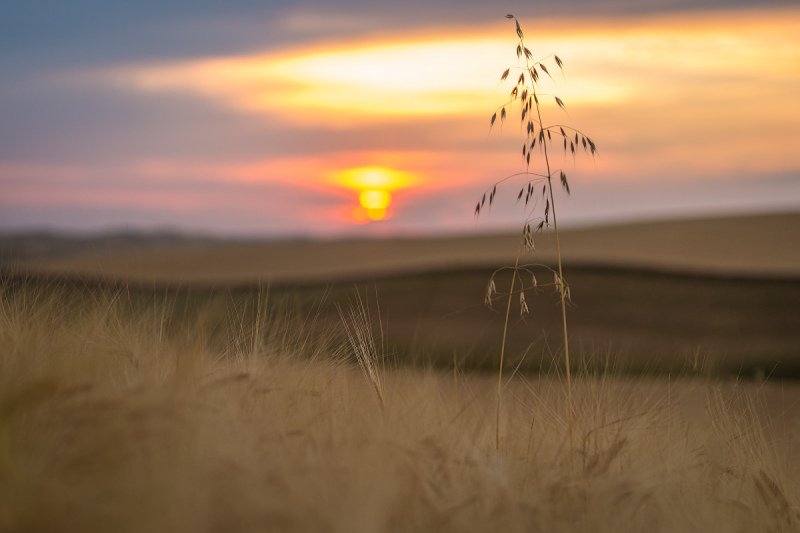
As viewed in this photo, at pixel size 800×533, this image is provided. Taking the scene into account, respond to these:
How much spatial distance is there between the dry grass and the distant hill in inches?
492

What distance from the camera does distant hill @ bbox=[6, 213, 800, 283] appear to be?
20125 mm

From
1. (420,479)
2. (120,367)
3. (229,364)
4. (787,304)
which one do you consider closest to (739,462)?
(420,479)

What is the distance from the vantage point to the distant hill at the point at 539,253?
66.0 feet

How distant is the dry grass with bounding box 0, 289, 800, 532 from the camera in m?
2.18

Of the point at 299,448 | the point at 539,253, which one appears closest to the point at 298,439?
the point at 299,448

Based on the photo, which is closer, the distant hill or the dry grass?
the dry grass

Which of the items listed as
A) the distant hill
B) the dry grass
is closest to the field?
the dry grass

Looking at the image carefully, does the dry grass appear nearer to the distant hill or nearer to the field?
the field

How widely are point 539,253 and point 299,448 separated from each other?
1754 centimetres

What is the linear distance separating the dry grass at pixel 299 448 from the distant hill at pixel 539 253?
1249 cm

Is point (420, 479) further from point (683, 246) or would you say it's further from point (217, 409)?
point (683, 246)

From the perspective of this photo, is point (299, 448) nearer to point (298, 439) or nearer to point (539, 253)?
point (298, 439)

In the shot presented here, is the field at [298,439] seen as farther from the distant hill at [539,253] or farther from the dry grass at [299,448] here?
the distant hill at [539,253]

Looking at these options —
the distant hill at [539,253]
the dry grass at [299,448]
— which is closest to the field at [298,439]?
the dry grass at [299,448]
